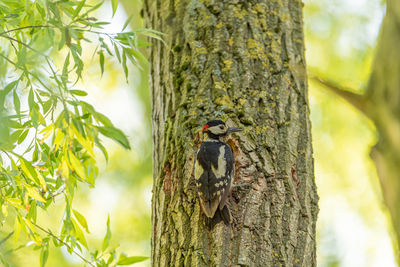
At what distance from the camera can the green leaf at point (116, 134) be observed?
207cm

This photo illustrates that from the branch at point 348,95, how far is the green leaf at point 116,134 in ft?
3.00

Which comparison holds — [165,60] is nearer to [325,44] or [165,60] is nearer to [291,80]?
[291,80]

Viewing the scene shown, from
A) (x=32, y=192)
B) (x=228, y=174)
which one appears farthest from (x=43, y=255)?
(x=228, y=174)

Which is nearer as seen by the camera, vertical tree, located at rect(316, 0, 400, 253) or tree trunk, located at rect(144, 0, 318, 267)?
vertical tree, located at rect(316, 0, 400, 253)

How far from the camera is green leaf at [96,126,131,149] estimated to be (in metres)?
2.07

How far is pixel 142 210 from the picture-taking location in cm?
707

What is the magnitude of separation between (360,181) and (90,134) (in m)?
5.62

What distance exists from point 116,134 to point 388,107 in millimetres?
1283

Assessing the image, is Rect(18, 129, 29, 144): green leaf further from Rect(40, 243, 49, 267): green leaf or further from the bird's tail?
the bird's tail

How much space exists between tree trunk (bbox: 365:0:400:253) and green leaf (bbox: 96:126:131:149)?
3.82 ft

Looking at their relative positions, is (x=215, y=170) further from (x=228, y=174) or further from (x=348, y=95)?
(x=348, y=95)

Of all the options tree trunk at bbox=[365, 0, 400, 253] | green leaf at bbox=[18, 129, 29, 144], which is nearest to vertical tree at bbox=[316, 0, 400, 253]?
tree trunk at bbox=[365, 0, 400, 253]

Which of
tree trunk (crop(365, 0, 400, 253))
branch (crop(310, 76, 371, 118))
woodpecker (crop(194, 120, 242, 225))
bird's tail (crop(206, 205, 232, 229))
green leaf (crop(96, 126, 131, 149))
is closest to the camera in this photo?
tree trunk (crop(365, 0, 400, 253))

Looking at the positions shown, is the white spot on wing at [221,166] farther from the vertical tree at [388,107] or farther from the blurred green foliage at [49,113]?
the vertical tree at [388,107]
